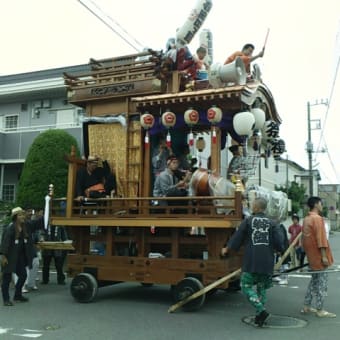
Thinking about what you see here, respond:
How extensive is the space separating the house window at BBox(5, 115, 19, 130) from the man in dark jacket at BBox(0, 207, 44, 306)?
1385 cm

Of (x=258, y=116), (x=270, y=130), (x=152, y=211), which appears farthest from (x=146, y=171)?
(x=270, y=130)

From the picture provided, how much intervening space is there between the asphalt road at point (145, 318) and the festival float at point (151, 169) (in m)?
0.41

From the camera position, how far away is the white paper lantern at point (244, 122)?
757cm

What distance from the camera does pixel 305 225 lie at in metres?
7.18

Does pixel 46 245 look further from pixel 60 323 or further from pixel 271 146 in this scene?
pixel 271 146

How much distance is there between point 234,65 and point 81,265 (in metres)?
4.43

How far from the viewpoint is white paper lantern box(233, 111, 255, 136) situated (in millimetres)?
7570

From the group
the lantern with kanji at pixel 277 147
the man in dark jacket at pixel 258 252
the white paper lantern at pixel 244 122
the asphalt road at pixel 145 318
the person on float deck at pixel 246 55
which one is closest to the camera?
the asphalt road at pixel 145 318

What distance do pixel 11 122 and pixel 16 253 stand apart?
572 inches

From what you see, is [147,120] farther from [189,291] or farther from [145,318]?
[145,318]

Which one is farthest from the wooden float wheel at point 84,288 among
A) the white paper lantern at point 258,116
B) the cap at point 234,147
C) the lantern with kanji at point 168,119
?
the white paper lantern at point 258,116

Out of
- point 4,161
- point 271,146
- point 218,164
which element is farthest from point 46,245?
point 4,161

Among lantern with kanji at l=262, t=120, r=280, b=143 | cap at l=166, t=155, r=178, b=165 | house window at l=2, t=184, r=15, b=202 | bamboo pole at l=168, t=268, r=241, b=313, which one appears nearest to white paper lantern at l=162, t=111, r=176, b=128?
cap at l=166, t=155, r=178, b=165

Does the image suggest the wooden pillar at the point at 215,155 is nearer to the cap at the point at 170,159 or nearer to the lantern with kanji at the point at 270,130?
the cap at the point at 170,159
